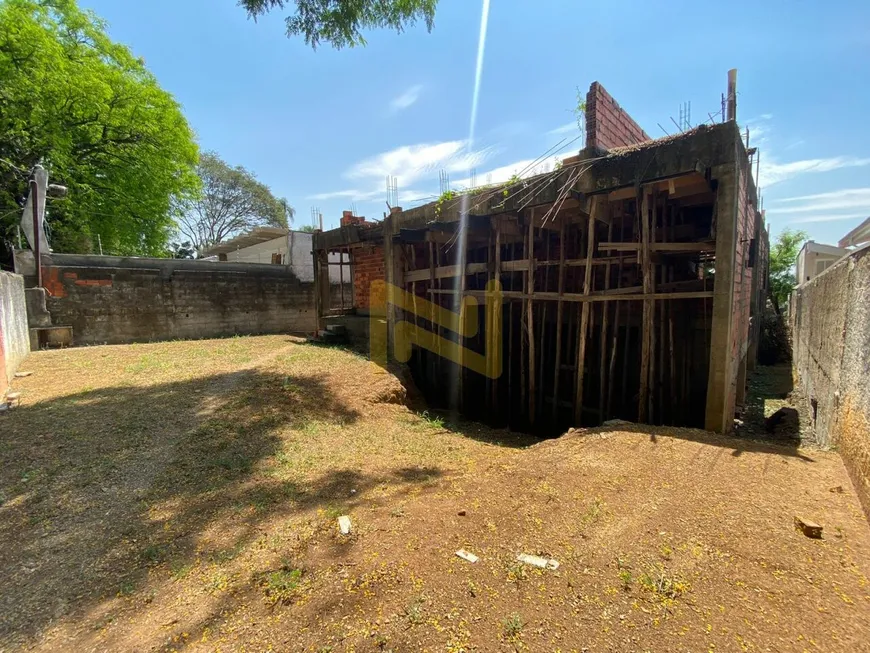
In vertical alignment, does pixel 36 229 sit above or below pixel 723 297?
above

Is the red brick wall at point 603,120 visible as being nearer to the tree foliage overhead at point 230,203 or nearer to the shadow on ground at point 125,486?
the shadow on ground at point 125,486

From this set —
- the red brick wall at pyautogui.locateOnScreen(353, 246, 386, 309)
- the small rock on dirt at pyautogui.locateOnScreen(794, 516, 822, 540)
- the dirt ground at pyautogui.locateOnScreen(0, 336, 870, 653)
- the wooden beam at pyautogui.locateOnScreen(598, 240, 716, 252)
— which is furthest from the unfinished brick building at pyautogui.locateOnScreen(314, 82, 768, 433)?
the small rock on dirt at pyautogui.locateOnScreen(794, 516, 822, 540)

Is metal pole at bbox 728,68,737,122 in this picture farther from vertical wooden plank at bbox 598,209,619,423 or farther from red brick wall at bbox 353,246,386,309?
red brick wall at bbox 353,246,386,309

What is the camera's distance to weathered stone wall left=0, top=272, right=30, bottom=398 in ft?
16.2

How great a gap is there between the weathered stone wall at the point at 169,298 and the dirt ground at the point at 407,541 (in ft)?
22.2

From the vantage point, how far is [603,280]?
603 cm

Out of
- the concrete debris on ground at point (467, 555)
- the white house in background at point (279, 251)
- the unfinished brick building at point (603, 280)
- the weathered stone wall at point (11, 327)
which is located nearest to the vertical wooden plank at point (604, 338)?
the unfinished brick building at point (603, 280)

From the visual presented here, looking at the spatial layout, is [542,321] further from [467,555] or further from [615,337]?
[467,555]

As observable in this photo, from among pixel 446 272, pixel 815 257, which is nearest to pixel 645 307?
pixel 446 272

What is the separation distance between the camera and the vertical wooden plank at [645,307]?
16.0ft

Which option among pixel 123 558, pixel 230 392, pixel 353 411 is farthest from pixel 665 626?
pixel 230 392

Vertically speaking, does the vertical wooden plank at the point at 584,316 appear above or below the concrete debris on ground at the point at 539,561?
above

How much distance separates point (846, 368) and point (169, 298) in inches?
515

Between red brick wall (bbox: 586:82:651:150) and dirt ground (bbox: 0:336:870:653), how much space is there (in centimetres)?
402
